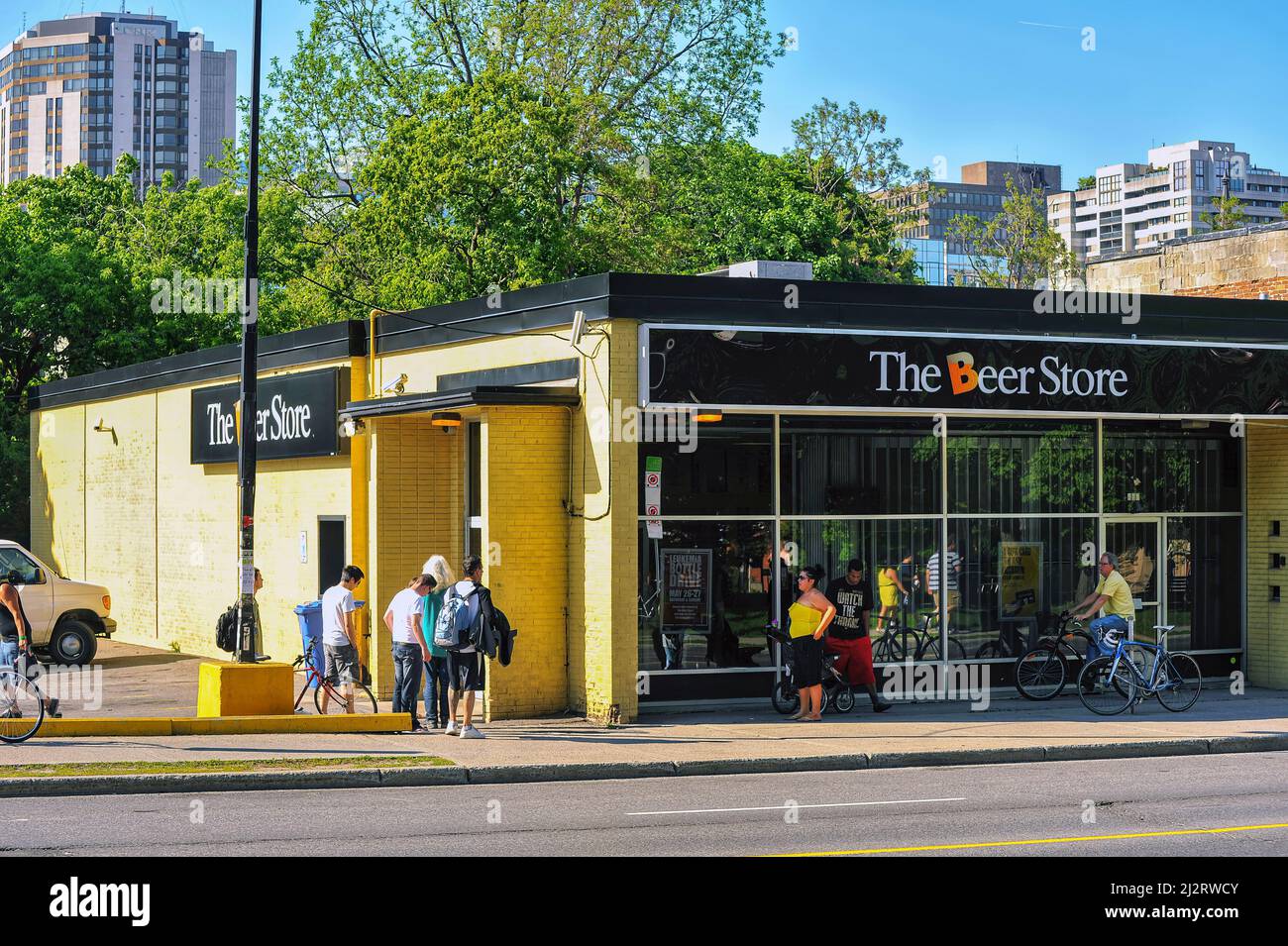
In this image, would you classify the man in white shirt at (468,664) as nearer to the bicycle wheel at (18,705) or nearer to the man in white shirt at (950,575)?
the bicycle wheel at (18,705)

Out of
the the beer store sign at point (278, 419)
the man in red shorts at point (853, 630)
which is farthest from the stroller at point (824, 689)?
the the beer store sign at point (278, 419)

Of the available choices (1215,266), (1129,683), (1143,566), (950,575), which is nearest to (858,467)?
(950,575)

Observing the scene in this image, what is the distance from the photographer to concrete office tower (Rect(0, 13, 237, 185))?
193 m

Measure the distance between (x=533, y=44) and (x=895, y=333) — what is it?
2810 cm

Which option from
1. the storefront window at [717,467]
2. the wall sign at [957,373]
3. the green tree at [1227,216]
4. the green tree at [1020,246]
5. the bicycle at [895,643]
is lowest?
the bicycle at [895,643]

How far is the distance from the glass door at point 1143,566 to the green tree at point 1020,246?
134 feet

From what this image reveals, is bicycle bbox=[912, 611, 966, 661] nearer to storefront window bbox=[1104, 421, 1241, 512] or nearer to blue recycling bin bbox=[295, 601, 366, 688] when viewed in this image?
storefront window bbox=[1104, 421, 1241, 512]

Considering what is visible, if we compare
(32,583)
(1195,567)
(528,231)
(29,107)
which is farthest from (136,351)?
(29,107)

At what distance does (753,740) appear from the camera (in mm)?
15727

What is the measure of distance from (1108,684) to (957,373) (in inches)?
161

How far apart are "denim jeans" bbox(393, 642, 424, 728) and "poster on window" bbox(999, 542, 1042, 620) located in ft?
25.1

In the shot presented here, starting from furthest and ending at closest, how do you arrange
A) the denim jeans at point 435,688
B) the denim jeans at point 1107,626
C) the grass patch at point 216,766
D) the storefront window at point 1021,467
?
the storefront window at point 1021,467
the denim jeans at point 1107,626
the denim jeans at point 435,688
the grass patch at point 216,766

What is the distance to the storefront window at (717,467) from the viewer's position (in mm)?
17734

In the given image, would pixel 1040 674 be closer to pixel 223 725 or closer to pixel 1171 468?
pixel 1171 468
